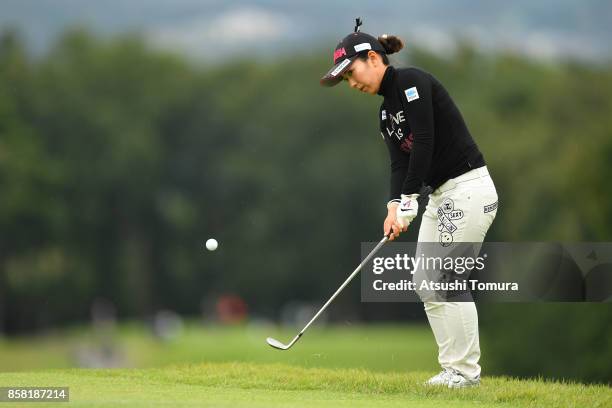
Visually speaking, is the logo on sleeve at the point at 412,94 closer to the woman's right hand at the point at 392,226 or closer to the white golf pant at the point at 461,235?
the white golf pant at the point at 461,235

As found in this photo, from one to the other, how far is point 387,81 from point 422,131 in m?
0.56

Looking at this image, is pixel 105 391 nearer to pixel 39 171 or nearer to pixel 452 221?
pixel 452 221

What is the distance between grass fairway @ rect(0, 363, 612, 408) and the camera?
324 inches

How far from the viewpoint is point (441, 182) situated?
926 cm

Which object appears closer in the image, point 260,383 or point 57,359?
point 260,383

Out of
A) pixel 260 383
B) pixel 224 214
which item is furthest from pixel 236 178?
pixel 260 383

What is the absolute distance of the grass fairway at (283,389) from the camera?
8227 millimetres

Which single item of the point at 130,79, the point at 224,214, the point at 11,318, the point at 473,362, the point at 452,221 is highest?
the point at 130,79

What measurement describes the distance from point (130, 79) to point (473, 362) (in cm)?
8305

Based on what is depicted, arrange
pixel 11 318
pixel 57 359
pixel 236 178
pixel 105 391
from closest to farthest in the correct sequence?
pixel 105 391 < pixel 57 359 < pixel 11 318 < pixel 236 178

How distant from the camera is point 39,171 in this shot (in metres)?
78.8

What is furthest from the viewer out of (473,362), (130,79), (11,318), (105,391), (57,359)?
(130,79)

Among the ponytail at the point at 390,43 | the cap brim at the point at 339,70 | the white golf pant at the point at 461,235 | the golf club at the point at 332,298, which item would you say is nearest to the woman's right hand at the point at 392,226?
the golf club at the point at 332,298

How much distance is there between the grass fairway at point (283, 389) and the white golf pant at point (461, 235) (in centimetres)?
31
